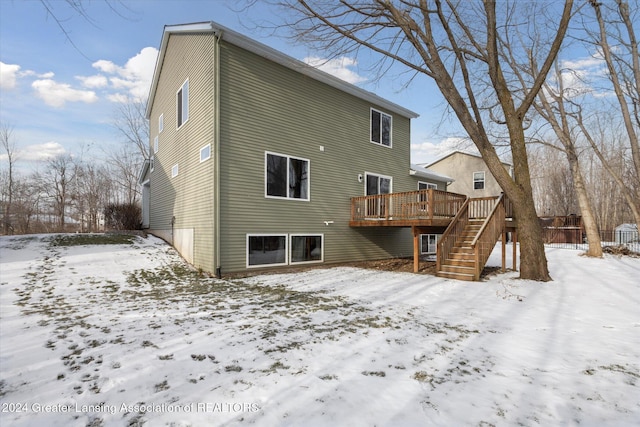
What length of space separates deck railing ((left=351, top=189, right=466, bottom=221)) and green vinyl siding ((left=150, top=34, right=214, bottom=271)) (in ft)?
17.6

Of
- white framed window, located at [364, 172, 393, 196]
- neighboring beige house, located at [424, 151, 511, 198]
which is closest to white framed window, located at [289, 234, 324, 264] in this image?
white framed window, located at [364, 172, 393, 196]

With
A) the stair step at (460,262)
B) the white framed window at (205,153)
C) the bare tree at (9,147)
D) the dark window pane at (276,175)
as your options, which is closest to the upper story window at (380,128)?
the dark window pane at (276,175)

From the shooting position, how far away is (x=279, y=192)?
977cm

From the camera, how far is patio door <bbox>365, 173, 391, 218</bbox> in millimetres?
11178

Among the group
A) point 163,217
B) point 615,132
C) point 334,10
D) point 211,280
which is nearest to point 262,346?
point 211,280

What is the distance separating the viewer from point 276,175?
31.9ft

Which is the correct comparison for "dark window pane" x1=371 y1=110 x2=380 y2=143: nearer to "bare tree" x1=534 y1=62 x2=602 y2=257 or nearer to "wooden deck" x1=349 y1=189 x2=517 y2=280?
"wooden deck" x1=349 y1=189 x2=517 y2=280

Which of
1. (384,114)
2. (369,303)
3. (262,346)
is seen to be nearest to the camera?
(262,346)

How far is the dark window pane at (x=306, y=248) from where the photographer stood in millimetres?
10117

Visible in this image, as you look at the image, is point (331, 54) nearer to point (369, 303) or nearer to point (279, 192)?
point (279, 192)

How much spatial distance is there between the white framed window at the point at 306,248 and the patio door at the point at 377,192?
83.2 inches

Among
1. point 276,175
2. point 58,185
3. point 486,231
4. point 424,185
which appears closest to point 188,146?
point 276,175

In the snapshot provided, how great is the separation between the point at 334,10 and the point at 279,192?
5.23 m

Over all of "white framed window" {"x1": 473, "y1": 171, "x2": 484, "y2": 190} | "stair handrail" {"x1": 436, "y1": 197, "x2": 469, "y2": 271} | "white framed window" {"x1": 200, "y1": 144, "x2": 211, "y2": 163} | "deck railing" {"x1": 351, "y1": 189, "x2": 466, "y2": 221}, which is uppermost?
"white framed window" {"x1": 473, "y1": 171, "x2": 484, "y2": 190}
